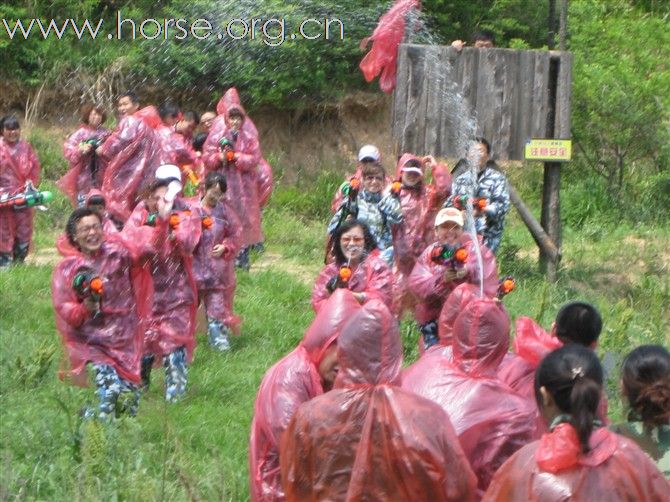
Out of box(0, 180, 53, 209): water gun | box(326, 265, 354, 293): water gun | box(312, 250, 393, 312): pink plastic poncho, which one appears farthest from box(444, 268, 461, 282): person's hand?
box(0, 180, 53, 209): water gun

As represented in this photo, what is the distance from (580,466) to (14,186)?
956 centimetres

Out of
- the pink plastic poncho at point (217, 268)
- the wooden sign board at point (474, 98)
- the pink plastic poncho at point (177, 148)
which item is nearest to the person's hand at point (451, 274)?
the pink plastic poncho at point (217, 268)

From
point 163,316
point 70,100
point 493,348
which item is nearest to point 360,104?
point 70,100

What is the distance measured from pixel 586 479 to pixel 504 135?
8.48 m

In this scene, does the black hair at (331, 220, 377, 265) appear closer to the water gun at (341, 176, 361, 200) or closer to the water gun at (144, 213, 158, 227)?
the water gun at (144, 213, 158, 227)

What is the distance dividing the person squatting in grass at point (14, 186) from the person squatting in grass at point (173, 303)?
408cm

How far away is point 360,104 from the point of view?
18.2 m

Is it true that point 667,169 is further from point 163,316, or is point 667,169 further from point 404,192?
point 163,316

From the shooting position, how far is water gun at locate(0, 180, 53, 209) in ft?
32.4

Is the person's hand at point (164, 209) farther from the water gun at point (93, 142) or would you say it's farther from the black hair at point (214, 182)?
Answer: the water gun at point (93, 142)

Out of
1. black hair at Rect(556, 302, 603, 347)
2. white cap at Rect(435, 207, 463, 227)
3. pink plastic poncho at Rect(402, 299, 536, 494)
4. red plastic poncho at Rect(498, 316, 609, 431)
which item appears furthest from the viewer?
white cap at Rect(435, 207, 463, 227)

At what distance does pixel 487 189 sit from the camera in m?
10.6

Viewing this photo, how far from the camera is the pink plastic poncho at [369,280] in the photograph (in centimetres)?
768

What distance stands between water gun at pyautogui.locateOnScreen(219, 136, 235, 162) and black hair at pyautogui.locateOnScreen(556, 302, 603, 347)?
6.84m
